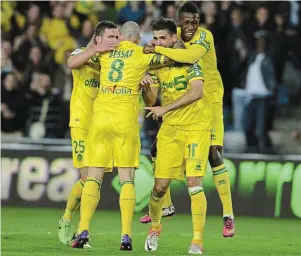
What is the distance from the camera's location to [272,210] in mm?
17156

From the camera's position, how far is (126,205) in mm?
11672

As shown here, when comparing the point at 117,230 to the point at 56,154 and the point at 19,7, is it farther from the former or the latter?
the point at 19,7

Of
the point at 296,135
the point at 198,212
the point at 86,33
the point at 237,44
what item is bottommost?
the point at 296,135

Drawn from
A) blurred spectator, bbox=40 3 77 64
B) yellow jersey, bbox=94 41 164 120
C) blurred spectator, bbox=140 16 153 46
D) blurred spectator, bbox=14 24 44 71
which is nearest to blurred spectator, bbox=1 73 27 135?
blurred spectator, bbox=14 24 44 71

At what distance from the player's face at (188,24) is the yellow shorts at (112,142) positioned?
3.91 feet

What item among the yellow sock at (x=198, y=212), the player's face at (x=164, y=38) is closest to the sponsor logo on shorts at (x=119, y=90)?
the player's face at (x=164, y=38)

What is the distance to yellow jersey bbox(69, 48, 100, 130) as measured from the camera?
12516 millimetres

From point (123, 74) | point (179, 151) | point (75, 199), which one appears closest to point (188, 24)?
point (123, 74)

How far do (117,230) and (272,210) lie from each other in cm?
338

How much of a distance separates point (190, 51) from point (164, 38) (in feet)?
1.01

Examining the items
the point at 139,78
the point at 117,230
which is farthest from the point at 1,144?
the point at 139,78

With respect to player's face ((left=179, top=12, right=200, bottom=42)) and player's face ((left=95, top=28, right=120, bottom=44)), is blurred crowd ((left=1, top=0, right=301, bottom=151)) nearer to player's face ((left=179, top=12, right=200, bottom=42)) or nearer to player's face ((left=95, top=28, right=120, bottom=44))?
player's face ((left=179, top=12, right=200, bottom=42))

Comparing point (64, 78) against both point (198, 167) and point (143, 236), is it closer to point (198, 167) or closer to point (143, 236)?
point (143, 236)

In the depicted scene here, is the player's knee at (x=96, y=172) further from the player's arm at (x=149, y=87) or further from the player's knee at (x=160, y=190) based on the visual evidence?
the player's arm at (x=149, y=87)
